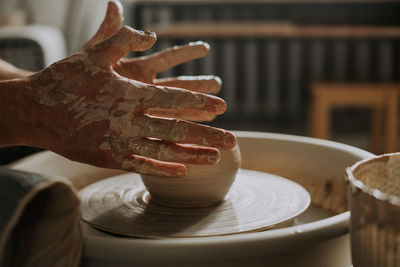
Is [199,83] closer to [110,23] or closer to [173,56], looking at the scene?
[173,56]

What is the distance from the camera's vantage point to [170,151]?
0.77m

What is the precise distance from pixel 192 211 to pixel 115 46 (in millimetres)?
316

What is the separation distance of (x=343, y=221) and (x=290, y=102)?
344 cm

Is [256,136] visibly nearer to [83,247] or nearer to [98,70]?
[98,70]

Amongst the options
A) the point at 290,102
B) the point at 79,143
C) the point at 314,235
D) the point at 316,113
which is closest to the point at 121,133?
the point at 79,143

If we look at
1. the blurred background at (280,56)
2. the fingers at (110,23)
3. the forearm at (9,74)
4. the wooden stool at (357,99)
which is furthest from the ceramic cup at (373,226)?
the blurred background at (280,56)

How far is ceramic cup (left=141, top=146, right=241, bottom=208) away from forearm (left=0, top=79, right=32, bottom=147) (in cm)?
23

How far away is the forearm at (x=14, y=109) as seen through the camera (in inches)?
30.1

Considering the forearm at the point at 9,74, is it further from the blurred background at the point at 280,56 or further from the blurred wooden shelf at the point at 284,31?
the blurred background at the point at 280,56

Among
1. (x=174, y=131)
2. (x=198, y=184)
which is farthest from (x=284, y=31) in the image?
(x=174, y=131)

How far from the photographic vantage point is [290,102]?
4.05 metres

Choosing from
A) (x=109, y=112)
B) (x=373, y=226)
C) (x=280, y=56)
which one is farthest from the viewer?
(x=280, y=56)

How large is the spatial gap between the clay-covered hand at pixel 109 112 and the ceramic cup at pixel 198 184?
0.11 m

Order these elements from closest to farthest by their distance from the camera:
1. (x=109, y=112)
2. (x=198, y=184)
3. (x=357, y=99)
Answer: (x=109, y=112)
(x=198, y=184)
(x=357, y=99)
